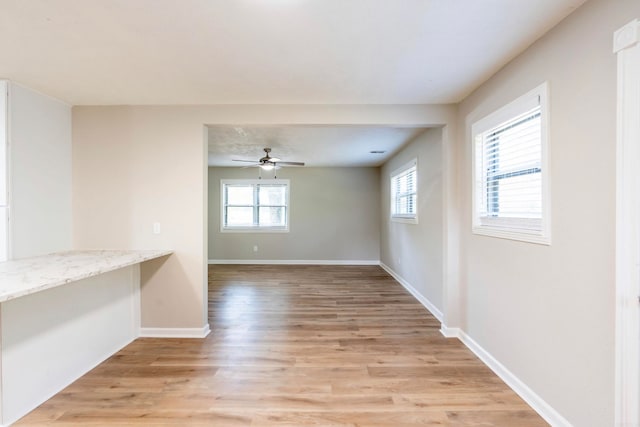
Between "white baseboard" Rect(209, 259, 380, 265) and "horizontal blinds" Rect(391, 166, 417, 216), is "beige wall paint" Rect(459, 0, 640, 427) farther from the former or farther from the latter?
"white baseboard" Rect(209, 259, 380, 265)

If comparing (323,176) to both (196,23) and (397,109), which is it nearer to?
(397,109)

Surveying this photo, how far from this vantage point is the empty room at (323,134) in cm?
151

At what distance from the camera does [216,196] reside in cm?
719

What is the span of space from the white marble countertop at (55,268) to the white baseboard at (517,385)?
3080 mm

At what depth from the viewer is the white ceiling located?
5.10 ft

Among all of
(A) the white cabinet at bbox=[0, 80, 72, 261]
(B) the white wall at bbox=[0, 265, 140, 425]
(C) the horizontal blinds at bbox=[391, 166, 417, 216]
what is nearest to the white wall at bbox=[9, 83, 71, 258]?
(A) the white cabinet at bbox=[0, 80, 72, 261]

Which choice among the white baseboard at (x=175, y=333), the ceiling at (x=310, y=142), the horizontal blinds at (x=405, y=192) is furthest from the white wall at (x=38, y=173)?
the horizontal blinds at (x=405, y=192)

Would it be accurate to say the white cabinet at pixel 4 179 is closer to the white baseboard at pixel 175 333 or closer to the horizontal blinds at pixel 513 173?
the white baseboard at pixel 175 333

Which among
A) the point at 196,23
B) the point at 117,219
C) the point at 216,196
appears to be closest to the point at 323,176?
the point at 216,196

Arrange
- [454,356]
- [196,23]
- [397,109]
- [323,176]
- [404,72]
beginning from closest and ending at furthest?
[196,23] < [404,72] < [454,356] < [397,109] < [323,176]

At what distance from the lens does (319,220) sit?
720 centimetres

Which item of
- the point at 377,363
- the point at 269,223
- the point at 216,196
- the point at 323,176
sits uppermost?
the point at 323,176

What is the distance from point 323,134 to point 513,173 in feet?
8.43

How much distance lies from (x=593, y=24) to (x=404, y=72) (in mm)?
1104
